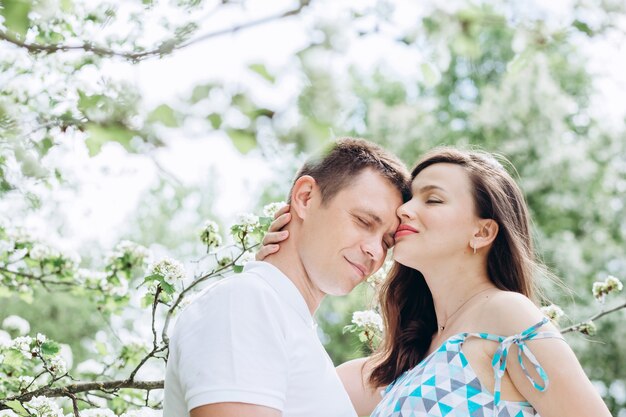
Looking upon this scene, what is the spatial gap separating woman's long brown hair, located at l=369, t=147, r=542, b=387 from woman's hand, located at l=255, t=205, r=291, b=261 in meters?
0.63

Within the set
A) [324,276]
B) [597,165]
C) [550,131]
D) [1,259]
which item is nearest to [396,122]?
[550,131]

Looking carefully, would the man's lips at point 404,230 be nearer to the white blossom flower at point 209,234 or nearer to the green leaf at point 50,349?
the white blossom flower at point 209,234

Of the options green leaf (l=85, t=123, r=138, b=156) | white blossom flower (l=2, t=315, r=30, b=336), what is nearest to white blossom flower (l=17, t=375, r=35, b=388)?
white blossom flower (l=2, t=315, r=30, b=336)

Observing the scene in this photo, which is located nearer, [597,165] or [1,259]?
[1,259]

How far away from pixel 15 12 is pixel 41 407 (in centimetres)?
186

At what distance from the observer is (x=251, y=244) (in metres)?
3.13

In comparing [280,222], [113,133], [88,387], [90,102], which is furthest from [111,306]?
[113,133]

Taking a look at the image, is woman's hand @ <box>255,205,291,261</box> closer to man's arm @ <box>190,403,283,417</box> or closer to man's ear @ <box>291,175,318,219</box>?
man's ear @ <box>291,175,318,219</box>

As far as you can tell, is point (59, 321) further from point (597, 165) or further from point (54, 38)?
point (54, 38)

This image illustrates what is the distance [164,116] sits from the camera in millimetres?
1116

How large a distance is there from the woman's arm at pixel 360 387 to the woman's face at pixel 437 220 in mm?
603

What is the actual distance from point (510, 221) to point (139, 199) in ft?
54.9

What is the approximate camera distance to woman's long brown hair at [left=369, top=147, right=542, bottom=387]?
110 inches

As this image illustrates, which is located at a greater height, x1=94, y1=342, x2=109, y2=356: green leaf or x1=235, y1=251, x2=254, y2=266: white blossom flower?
x1=235, y1=251, x2=254, y2=266: white blossom flower
